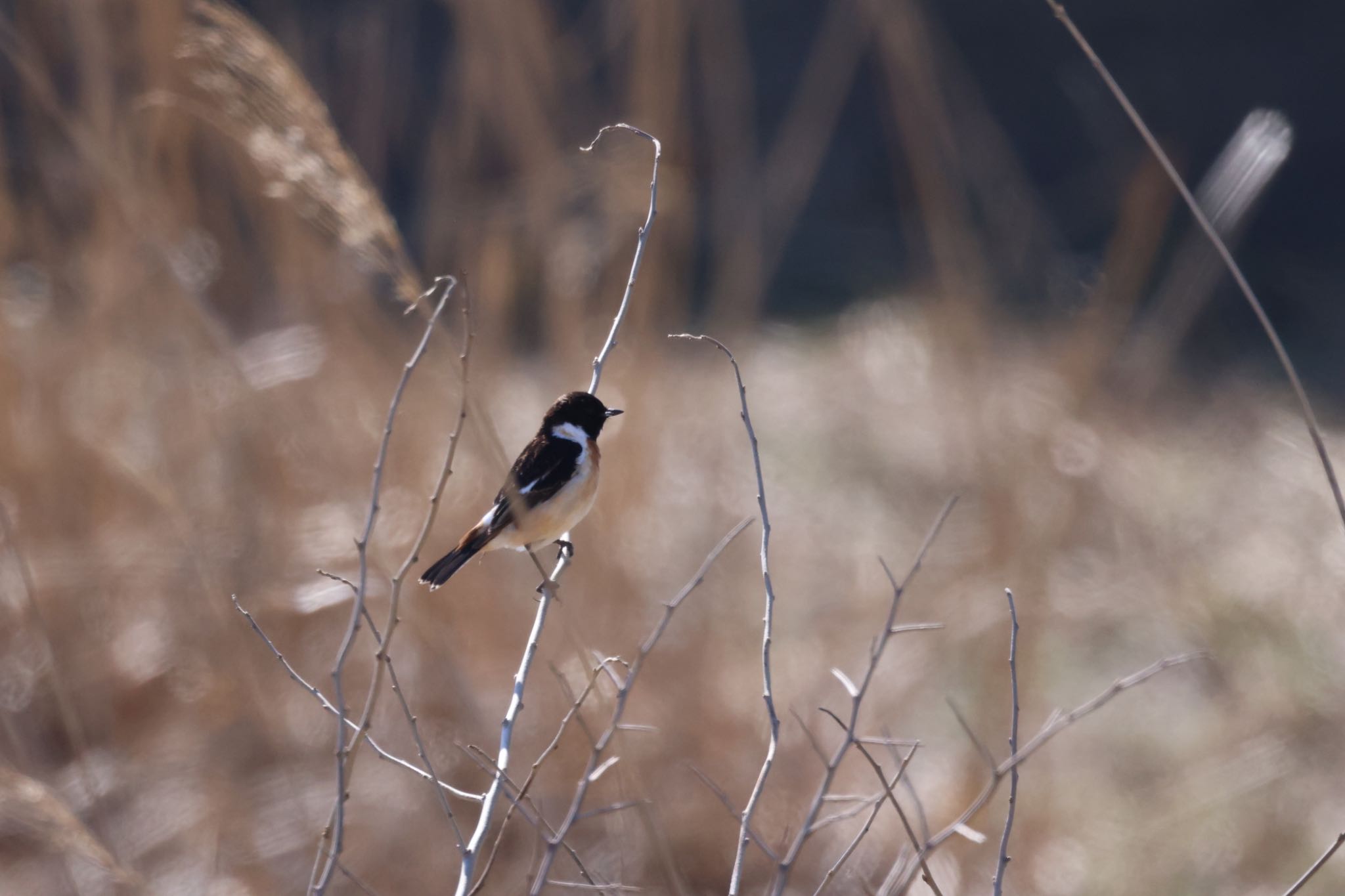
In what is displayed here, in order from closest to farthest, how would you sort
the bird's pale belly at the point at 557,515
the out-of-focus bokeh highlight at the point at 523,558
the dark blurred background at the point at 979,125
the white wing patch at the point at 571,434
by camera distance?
the bird's pale belly at the point at 557,515, the white wing patch at the point at 571,434, the out-of-focus bokeh highlight at the point at 523,558, the dark blurred background at the point at 979,125

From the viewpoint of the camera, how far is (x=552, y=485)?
3.35 m

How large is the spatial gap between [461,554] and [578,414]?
50 centimetres

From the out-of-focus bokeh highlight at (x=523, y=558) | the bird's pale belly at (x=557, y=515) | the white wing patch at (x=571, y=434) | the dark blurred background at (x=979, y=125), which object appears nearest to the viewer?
the bird's pale belly at (x=557, y=515)

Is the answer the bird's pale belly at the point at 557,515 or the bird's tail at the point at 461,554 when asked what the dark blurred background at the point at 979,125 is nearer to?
the bird's pale belly at the point at 557,515

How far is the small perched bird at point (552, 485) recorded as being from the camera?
124 inches

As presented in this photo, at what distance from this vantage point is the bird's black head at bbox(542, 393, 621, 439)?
132 inches

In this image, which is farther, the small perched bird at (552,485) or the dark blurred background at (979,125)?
the dark blurred background at (979,125)

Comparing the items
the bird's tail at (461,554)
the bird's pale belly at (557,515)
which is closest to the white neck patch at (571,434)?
the bird's pale belly at (557,515)

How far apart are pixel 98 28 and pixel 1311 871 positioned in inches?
150

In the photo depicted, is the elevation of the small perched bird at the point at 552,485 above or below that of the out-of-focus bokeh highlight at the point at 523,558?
above

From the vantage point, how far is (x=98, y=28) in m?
3.88

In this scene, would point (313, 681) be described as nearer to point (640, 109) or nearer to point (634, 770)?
point (640, 109)


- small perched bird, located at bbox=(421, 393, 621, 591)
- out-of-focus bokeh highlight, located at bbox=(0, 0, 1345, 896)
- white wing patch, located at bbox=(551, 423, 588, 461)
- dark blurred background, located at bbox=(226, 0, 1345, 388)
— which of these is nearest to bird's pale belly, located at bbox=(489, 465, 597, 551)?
small perched bird, located at bbox=(421, 393, 621, 591)

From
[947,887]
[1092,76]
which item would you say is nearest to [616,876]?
[947,887]
